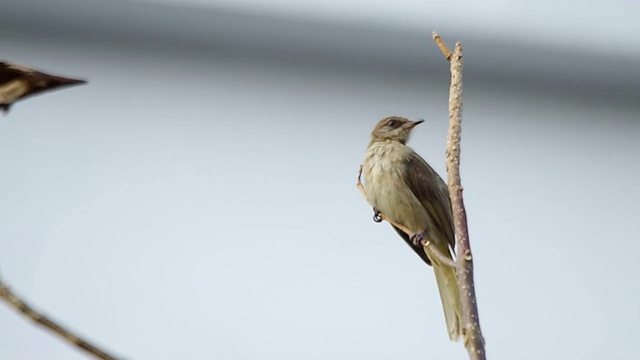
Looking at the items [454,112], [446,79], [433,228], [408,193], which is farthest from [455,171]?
[446,79]

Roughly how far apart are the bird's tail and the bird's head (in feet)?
1.73

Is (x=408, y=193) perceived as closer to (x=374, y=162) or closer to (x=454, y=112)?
(x=374, y=162)

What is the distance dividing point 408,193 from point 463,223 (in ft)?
2.61

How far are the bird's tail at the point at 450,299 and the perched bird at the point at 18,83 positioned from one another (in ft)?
1.12

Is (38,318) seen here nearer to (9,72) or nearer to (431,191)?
(9,72)

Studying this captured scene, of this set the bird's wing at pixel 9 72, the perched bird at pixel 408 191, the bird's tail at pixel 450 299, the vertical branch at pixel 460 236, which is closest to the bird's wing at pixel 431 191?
the perched bird at pixel 408 191

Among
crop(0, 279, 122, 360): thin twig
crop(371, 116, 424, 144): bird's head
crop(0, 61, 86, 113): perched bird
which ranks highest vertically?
crop(371, 116, 424, 144): bird's head

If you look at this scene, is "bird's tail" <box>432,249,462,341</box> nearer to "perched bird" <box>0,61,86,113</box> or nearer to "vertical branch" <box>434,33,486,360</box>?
"vertical branch" <box>434,33,486,360</box>

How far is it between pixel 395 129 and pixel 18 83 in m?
1.05

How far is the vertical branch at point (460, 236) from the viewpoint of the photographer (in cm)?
22

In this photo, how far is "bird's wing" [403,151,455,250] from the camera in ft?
2.58

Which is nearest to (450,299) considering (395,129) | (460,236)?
(460,236)

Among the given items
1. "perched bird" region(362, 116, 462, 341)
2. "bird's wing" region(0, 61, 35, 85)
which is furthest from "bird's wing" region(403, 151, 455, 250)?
"bird's wing" region(0, 61, 35, 85)

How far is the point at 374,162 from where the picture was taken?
3.80ft
